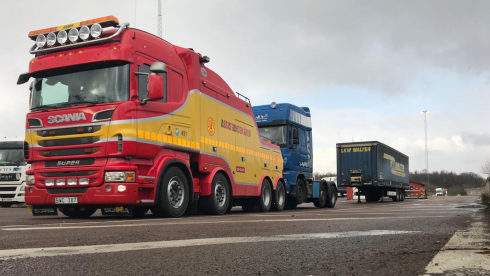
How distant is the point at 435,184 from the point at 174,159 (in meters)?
146

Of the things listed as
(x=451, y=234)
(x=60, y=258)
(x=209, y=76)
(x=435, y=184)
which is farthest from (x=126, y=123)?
(x=435, y=184)

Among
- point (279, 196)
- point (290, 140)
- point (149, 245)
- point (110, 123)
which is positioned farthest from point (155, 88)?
point (290, 140)

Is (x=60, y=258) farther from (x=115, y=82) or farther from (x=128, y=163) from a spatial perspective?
(x=115, y=82)

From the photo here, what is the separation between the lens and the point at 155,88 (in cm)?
843

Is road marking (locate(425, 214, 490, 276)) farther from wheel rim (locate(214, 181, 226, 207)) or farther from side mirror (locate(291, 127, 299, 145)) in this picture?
side mirror (locate(291, 127, 299, 145))

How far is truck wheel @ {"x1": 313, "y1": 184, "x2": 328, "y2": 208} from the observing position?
Answer: 1738 cm

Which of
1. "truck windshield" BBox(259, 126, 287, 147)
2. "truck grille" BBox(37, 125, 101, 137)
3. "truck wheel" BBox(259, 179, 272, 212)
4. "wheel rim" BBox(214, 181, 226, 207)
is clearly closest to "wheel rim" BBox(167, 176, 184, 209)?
"wheel rim" BBox(214, 181, 226, 207)

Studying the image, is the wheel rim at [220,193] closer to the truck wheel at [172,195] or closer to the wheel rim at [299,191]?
the truck wheel at [172,195]

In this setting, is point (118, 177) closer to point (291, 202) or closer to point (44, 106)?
point (44, 106)

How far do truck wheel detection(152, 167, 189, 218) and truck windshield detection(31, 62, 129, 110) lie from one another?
5.77 feet

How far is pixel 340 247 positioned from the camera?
3955 mm

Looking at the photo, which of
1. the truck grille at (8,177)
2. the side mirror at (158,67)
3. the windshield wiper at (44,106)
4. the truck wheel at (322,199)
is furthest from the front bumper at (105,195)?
the truck grille at (8,177)

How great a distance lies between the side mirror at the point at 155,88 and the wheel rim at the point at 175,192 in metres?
1.66

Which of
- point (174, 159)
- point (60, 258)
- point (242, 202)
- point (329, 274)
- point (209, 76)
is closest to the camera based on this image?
point (329, 274)
